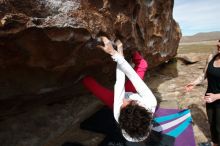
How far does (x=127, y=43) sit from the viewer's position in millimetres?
5500

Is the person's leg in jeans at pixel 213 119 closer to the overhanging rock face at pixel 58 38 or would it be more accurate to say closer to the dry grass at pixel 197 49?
the overhanging rock face at pixel 58 38

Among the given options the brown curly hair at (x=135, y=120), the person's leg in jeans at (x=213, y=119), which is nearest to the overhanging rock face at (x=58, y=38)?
the brown curly hair at (x=135, y=120)

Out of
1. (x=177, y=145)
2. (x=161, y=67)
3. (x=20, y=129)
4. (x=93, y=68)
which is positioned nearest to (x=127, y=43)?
(x=93, y=68)

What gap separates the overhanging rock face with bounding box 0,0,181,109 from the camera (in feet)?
12.5

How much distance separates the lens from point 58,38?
416cm

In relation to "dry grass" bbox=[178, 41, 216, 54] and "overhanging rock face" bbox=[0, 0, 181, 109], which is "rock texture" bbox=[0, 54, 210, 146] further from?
"dry grass" bbox=[178, 41, 216, 54]

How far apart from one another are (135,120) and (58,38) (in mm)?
1448

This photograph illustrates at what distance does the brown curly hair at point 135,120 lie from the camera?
3936mm

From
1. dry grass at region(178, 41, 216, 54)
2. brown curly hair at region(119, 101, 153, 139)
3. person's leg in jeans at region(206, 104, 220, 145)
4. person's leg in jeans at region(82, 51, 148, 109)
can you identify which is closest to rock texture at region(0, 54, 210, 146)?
person's leg in jeans at region(206, 104, 220, 145)

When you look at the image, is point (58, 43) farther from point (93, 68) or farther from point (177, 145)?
point (177, 145)

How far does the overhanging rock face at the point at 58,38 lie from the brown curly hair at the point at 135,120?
1.18m

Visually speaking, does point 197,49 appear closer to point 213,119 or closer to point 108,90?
point 213,119

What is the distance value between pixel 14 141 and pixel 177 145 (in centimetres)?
288

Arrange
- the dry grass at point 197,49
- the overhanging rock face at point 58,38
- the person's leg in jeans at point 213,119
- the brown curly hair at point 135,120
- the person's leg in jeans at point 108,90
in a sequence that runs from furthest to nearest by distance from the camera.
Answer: the dry grass at point 197,49
the person's leg in jeans at point 213,119
the person's leg in jeans at point 108,90
the brown curly hair at point 135,120
the overhanging rock face at point 58,38
